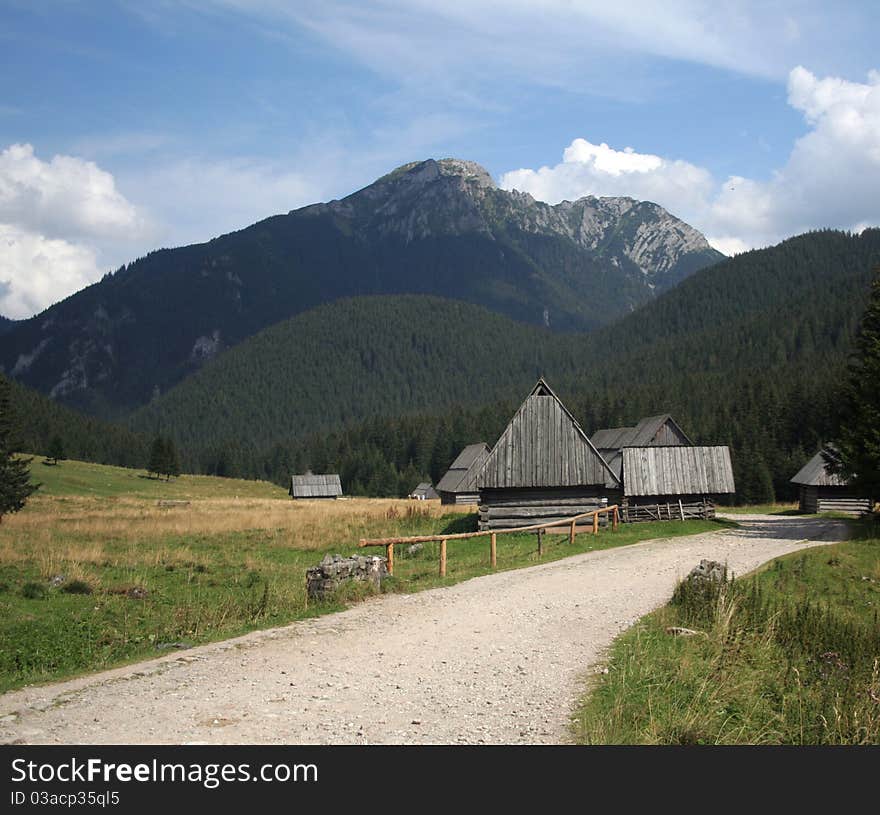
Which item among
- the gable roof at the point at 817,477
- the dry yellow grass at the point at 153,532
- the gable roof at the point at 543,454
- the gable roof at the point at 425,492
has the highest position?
the gable roof at the point at 543,454

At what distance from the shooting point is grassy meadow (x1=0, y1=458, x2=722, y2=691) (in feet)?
43.2

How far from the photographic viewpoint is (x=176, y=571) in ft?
74.0

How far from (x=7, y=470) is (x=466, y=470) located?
134ft

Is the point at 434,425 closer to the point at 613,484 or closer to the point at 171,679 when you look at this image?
the point at 613,484

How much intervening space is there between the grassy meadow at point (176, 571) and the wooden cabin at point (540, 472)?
8.00ft

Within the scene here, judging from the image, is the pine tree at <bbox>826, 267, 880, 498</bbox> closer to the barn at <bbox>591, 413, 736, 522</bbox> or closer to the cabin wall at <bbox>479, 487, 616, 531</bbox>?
the barn at <bbox>591, 413, 736, 522</bbox>

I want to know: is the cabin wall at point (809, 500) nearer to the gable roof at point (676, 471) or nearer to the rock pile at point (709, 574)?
the gable roof at point (676, 471)

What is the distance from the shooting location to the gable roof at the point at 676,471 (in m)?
42.8

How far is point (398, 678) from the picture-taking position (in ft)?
34.4

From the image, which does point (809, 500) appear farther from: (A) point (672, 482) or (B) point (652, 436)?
(A) point (672, 482)

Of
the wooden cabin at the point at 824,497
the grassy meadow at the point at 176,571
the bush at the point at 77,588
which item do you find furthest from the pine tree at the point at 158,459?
the bush at the point at 77,588

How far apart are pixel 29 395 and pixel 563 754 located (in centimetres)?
16511

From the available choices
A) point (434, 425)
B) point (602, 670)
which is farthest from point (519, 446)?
point (434, 425)

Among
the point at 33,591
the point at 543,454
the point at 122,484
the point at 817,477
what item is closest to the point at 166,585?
the point at 33,591
